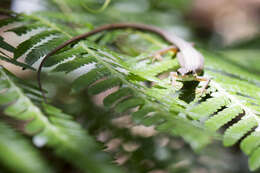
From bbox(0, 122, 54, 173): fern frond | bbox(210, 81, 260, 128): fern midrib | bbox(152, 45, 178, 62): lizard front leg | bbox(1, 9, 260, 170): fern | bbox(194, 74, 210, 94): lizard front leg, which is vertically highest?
bbox(0, 122, 54, 173): fern frond

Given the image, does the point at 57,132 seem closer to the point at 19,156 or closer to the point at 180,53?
the point at 19,156

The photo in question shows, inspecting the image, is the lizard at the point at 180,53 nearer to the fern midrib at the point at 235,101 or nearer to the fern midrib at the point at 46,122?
the fern midrib at the point at 235,101

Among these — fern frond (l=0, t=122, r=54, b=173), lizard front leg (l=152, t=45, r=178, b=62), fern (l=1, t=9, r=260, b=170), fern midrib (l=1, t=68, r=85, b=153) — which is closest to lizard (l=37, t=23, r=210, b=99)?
lizard front leg (l=152, t=45, r=178, b=62)

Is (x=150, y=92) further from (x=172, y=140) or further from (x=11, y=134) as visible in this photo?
(x=172, y=140)

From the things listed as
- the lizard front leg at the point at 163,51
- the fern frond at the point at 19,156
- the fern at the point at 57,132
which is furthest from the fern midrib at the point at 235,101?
the fern frond at the point at 19,156

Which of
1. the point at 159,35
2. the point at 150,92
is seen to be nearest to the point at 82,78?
the point at 150,92

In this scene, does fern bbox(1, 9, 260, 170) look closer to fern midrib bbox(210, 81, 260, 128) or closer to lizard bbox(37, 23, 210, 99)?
fern midrib bbox(210, 81, 260, 128)
